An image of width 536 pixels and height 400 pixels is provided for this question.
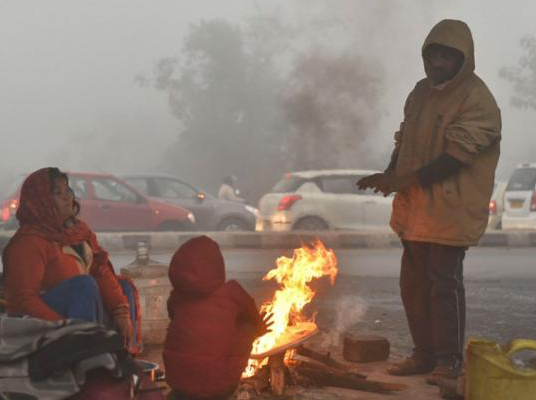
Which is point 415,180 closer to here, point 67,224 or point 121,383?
point 67,224

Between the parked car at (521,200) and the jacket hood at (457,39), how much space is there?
14.3 m

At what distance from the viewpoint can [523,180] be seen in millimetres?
20156

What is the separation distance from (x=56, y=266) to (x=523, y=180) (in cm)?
1627

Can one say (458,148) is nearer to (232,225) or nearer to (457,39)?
(457,39)

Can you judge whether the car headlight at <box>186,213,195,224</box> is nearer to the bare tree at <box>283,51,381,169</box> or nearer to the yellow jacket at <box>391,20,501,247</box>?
the yellow jacket at <box>391,20,501,247</box>

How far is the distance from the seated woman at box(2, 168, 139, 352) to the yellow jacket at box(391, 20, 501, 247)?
1856 millimetres

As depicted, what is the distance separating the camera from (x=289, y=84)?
49062mm

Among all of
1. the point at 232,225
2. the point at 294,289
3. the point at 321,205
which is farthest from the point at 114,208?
the point at 294,289

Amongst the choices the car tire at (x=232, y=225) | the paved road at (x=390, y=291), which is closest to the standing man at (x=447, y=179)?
the paved road at (x=390, y=291)

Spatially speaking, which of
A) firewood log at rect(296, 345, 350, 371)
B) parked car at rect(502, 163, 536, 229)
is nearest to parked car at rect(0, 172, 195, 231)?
parked car at rect(502, 163, 536, 229)

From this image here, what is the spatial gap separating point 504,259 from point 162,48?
133 ft

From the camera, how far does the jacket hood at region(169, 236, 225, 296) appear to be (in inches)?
184

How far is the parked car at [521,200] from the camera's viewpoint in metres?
19.9

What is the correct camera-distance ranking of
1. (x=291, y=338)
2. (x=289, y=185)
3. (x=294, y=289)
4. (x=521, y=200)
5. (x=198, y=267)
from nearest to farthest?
(x=198, y=267) → (x=291, y=338) → (x=294, y=289) → (x=289, y=185) → (x=521, y=200)
